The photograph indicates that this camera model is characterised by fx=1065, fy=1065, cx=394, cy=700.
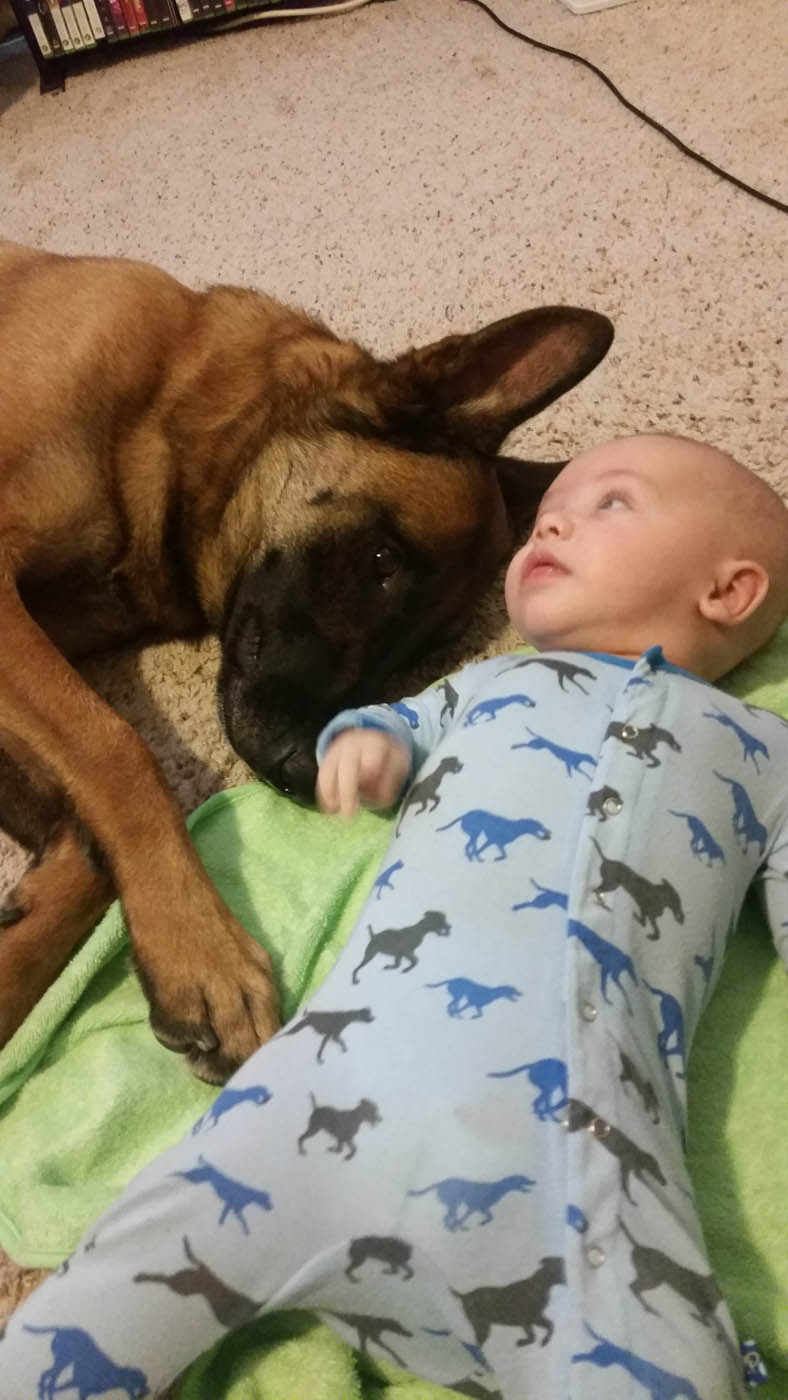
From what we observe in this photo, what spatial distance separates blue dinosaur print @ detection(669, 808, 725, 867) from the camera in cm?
121

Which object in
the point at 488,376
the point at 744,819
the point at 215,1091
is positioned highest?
the point at 488,376

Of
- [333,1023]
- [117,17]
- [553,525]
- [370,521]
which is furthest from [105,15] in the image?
[333,1023]

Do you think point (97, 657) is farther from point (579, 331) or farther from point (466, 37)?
point (466, 37)

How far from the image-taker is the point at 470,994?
1.04m

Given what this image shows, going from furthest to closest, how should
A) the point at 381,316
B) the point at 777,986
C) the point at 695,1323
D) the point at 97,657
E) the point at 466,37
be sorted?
1. the point at 466,37
2. the point at 381,316
3. the point at 97,657
4. the point at 777,986
5. the point at 695,1323

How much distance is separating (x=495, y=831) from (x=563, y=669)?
28cm

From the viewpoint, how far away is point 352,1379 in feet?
3.43

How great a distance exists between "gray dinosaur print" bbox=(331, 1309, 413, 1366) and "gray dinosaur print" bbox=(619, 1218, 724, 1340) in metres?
0.22

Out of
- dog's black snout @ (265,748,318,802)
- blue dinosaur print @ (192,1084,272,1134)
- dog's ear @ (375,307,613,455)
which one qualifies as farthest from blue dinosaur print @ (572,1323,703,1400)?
dog's ear @ (375,307,613,455)

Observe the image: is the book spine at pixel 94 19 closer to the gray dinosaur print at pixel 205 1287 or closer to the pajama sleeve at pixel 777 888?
the pajama sleeve at pixel 777 888

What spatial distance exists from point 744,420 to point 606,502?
2.67 feet

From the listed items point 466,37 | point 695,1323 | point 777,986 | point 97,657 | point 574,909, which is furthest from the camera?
point 466,37

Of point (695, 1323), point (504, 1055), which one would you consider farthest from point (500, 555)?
point (695, 1323)

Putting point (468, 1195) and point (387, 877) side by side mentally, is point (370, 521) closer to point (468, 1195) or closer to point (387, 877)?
point (387, 877)
